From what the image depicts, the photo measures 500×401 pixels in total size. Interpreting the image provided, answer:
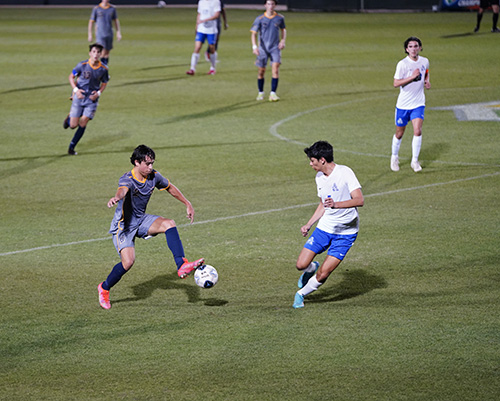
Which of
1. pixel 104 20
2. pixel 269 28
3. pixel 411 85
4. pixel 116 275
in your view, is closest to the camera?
pixel 116 275

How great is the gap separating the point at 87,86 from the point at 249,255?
23.9 feet

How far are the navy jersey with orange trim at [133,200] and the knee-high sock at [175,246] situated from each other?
37 centimetres

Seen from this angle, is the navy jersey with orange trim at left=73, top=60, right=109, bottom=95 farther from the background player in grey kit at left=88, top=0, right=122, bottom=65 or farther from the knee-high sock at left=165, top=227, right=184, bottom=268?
the background player in grey kit at left=88, top=0, right=122, bottom=65

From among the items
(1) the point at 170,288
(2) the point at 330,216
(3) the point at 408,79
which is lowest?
(1) the point at 170,288

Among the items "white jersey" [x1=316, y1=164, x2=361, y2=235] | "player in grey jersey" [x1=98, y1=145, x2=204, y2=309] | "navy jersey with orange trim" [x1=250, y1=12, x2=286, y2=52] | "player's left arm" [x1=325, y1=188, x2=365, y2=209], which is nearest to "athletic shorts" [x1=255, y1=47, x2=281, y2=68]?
"navy jersey with orange trim" [x1=250, y1=12, x2=286, y2=52]

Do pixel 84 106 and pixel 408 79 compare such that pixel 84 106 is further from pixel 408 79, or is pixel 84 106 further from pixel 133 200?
pixel 133 200

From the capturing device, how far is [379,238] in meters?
11.0

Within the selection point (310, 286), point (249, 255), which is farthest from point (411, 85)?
point (310, 286)

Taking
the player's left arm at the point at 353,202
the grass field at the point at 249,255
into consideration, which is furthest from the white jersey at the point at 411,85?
the player's left arm at the point at 353,202

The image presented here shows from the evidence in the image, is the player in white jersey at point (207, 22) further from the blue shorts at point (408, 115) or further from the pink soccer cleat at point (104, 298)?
the pink soccer cleat at point (104, 298)

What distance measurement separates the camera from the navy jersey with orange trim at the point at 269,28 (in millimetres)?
21922

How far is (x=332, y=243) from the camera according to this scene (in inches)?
334

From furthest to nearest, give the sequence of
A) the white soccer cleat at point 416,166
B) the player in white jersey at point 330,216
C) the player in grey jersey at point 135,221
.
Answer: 1. the white soccer cleat at point 416,166
2. the player in grey jersey at point 135,221
3. the player in white jersey at point 330,216

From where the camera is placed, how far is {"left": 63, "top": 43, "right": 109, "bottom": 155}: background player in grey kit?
16.0 m
